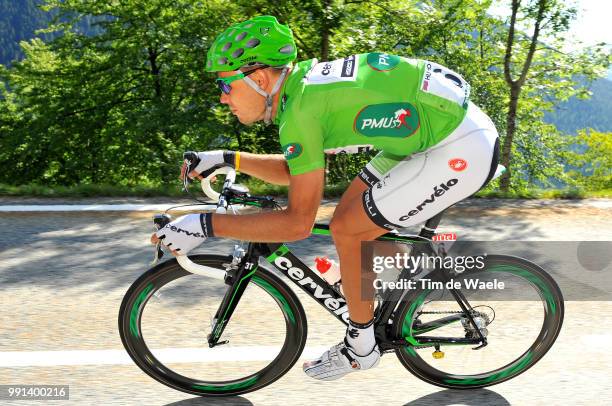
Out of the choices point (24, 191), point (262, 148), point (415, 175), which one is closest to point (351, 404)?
point (415, 175)

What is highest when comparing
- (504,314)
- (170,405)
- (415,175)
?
(415,175)

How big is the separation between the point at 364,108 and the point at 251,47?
0.53 meters

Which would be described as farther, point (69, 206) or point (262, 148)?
point (262, 148)

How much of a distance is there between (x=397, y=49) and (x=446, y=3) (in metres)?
1.56

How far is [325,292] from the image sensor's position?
3.21 metres

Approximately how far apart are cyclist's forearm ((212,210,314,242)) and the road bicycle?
167mm

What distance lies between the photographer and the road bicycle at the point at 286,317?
3125mm

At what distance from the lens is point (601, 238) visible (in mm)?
6070

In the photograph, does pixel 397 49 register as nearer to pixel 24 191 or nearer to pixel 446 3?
pixel 446 3

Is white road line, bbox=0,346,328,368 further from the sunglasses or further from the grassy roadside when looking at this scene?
the grassy roadside

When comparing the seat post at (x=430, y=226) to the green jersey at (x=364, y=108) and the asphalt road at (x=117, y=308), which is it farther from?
the asphalt road at (x=117, y=308)

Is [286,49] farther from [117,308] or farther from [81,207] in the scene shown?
[81,207]

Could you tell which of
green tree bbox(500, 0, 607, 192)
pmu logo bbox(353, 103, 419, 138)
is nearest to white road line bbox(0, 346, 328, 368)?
pmu logo bbox(353, 103, 419, 138)

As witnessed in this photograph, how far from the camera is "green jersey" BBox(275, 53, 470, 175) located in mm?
2719
